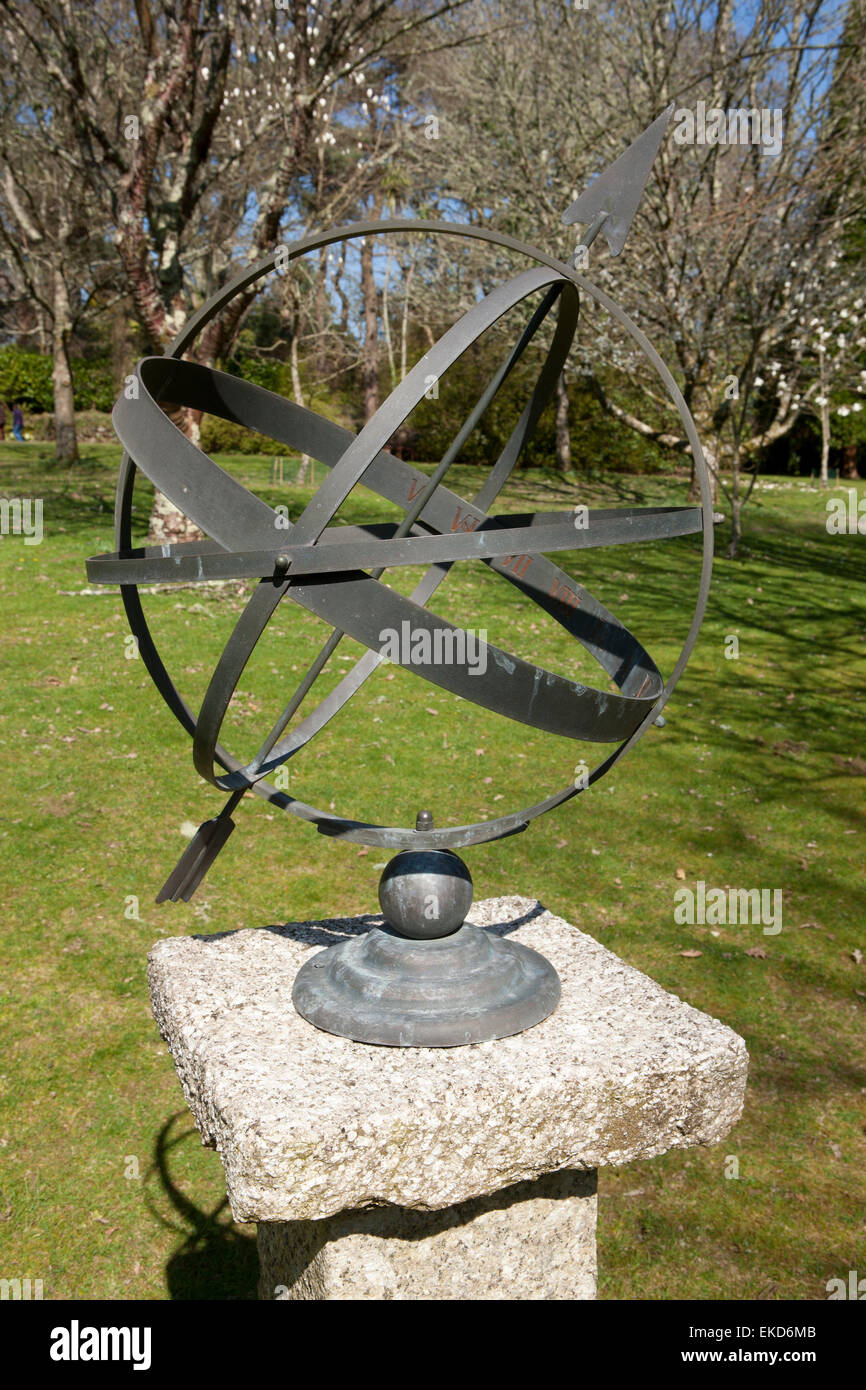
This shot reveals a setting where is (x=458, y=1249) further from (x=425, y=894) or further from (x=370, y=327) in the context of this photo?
(x=370, y=327)

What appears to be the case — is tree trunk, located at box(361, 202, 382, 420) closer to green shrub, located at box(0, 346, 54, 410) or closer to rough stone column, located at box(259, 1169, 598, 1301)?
green shrub, located at box(0, 346, 54, 410)

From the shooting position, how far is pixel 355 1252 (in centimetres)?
280

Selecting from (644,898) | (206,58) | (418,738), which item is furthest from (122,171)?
(644,898)

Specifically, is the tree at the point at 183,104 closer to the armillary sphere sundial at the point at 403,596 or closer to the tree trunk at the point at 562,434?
the armillary sphere sundial at the point at 403,596

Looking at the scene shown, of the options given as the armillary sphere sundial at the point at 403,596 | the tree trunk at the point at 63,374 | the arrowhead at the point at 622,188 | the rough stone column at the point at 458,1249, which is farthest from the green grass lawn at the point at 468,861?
the tree trunk at the point at 63,374

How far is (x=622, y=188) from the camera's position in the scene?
9.93 feet

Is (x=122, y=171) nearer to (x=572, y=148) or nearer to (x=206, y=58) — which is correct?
(x=206, y=58)

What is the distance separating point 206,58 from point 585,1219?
13.7 metres

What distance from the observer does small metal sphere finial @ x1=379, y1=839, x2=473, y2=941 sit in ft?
9.55

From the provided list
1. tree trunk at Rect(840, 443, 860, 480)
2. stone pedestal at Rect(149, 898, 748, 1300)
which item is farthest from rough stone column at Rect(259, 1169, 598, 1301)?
tree trunk at Rect(840, 443, 860, 480)

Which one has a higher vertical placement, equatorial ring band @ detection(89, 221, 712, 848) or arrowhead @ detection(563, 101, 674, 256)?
arrowhead @ detection(563, 101, 674, 256)

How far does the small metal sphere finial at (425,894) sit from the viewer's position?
Result: 9.55ft

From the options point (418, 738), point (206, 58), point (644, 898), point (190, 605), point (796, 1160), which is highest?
point (206, 58)

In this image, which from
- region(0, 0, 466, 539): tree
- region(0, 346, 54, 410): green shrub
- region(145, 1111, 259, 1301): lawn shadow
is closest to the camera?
region(145, 1111, 259, 1301): lawn shadow
